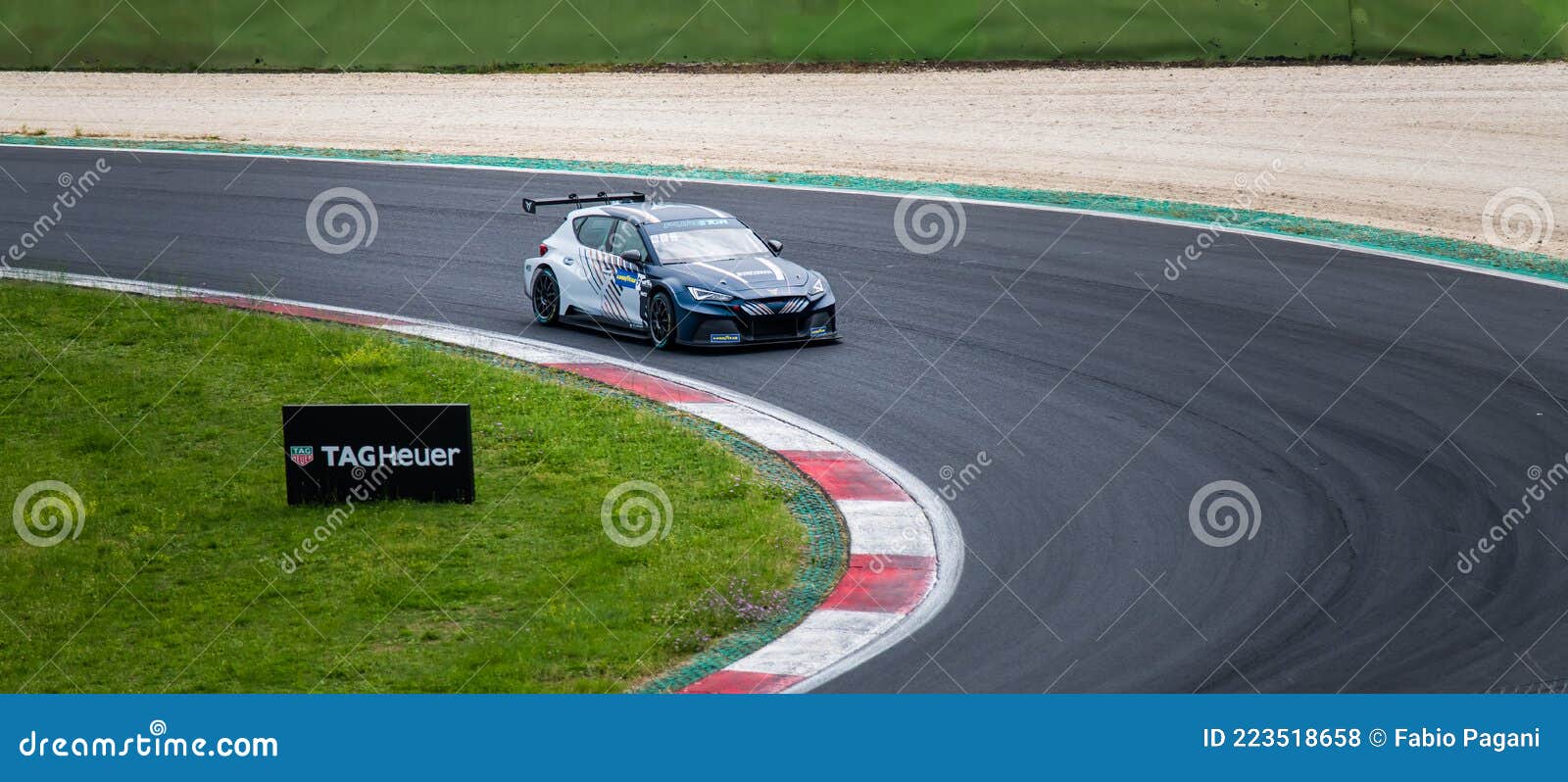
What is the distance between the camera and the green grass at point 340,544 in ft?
27.4

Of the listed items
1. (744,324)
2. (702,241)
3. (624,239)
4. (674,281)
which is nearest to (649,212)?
(624,239)

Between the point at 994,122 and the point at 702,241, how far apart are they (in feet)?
42.8

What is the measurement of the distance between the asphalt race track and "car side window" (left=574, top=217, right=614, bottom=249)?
1008 mm

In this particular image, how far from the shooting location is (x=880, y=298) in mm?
17328

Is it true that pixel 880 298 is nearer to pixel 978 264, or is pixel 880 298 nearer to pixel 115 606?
pixel 978 264

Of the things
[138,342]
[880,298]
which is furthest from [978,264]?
[138,342]

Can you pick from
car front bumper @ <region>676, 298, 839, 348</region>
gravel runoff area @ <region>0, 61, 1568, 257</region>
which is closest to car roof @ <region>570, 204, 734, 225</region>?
car front bumper @ <region>676, 298, 839, 348</region>

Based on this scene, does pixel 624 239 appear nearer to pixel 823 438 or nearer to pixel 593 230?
pixel 593 230

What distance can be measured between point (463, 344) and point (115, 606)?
6.80m

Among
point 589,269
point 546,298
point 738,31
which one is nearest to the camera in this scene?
point 589,269

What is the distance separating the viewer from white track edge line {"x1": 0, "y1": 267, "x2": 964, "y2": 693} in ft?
28.4

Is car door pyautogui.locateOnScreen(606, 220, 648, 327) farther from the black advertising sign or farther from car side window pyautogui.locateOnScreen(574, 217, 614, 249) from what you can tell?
the black advertising sign

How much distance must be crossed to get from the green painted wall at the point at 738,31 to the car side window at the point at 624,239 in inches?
658

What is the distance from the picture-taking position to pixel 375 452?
10.7 meters
